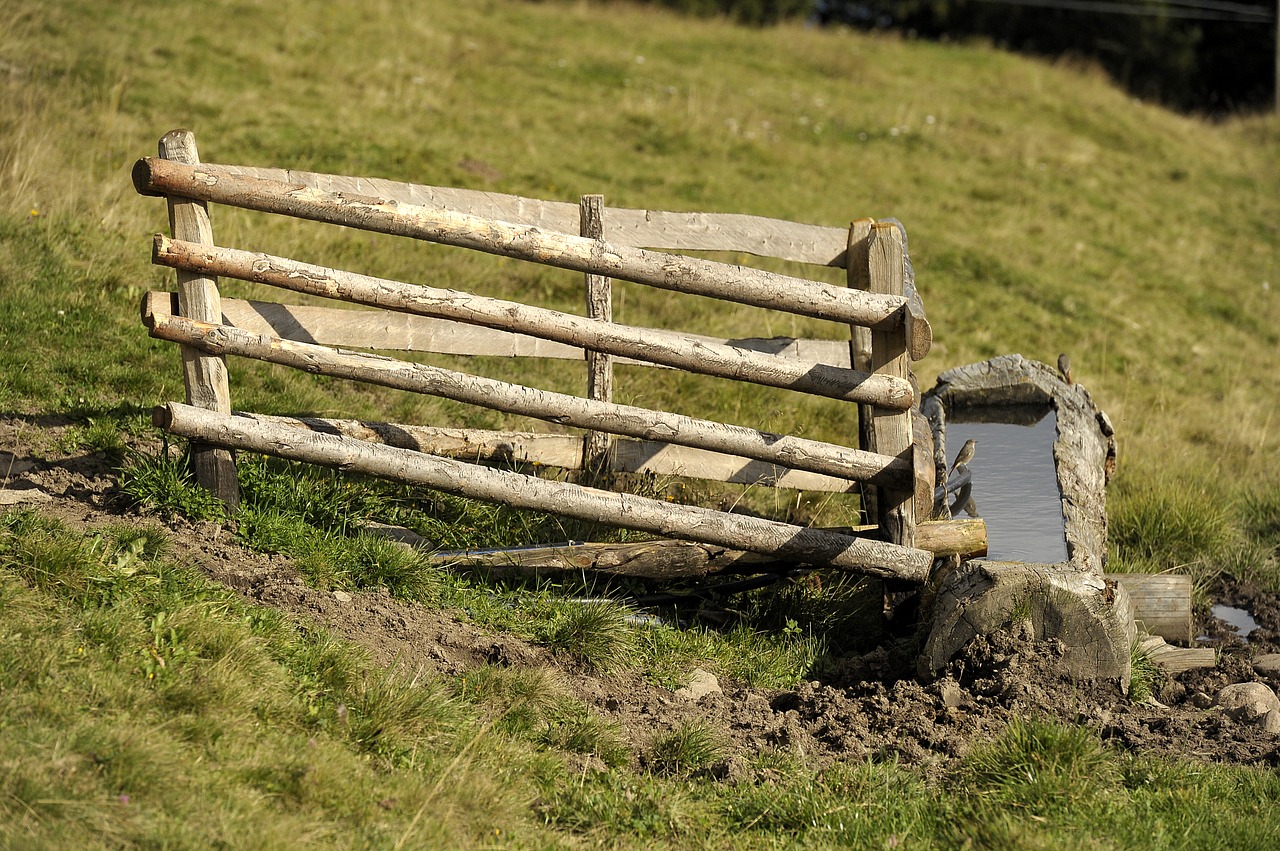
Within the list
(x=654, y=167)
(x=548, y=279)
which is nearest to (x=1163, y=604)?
(x=548, y=279)

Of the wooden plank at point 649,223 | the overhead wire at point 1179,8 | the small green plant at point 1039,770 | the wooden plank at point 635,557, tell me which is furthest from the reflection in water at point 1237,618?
the overhead wire at point 1179,8

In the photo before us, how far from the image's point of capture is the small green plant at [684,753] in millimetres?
3977

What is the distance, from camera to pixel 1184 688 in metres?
5.06

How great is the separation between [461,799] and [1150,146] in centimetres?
1844

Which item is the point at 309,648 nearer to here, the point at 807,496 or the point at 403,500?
the point at 403,500

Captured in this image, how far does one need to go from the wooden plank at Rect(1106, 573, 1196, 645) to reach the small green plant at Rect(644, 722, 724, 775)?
2.73 metres

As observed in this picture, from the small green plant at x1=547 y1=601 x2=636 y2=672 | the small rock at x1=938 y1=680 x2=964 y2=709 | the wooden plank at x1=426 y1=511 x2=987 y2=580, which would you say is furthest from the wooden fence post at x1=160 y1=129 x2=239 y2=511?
the small rock at x1=938 y1=680 x2=964 y2=709

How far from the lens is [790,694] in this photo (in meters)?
4.61

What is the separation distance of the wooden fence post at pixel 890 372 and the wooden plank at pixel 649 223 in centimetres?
31

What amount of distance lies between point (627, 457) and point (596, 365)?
530mm

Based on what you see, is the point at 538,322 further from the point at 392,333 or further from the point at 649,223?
the point at 649,223

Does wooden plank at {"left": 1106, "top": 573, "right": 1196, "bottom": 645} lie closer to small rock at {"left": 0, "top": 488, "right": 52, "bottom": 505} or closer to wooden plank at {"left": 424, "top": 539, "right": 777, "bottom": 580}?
wooden plank at {"left": 424, "top": 539, "right": 777, "bottom": 580}

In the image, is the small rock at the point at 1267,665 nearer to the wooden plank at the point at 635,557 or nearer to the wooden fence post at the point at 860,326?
the wooden plank at the point at 635,557

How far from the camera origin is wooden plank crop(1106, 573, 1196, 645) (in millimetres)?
5586
